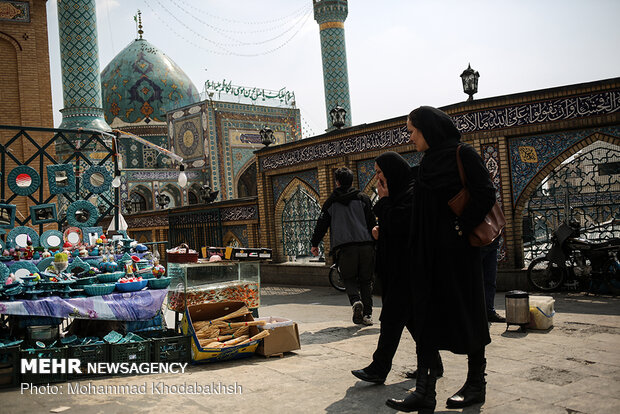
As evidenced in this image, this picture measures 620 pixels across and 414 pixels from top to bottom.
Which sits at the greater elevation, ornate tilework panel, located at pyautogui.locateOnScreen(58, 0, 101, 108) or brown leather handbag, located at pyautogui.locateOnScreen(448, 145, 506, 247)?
ornate tilework panel, located at pyautogui.locateOnScreen(58, 0, 101, 108)

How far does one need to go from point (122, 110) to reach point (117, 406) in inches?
1122

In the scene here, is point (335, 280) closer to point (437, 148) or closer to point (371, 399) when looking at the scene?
point (371, 399)

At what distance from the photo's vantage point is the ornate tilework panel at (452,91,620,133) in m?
7.15

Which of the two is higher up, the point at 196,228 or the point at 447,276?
the point at 196,228

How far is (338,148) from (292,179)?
140 cm

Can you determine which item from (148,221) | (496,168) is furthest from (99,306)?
(148,221)

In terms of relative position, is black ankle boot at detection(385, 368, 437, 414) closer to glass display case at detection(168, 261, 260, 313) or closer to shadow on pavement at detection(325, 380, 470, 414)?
shadow on pavement at detection(325, 380, 470, 414)

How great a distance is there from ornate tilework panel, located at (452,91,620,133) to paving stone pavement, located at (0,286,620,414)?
306 centimetres

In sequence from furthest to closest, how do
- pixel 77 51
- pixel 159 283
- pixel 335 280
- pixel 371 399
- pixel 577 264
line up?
1. pixel 77 51
2. pixel 335 280
3. pixel 577 264
4. pixel 159 283
5. pixel 371 399

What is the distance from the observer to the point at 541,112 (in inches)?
298

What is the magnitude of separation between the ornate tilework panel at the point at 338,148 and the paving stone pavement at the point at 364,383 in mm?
4409

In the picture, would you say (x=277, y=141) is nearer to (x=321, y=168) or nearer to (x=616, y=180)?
(x=321, y=168)

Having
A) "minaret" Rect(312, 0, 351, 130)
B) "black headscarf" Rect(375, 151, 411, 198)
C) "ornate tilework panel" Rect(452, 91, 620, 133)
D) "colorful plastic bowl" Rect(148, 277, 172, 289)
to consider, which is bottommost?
"colorful plastic bowl" Rect(148, 277, 172, 289)

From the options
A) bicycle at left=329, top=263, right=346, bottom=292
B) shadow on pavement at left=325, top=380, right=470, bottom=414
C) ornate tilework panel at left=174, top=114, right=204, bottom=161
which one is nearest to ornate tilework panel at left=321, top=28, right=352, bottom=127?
ornate tilework panel at left=174, top=114, right=204, bottom=161
